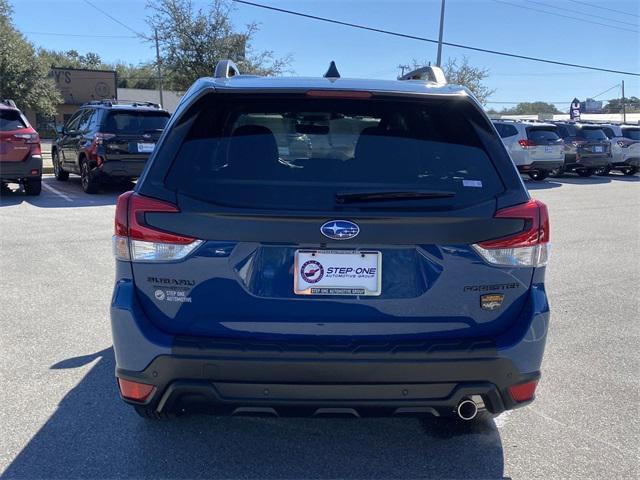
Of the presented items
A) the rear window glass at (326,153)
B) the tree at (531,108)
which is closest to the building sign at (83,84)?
the rear window glass at (326,153)

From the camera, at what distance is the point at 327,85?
2938mm

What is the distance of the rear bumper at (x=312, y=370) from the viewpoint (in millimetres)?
2582

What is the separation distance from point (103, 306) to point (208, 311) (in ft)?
10.7

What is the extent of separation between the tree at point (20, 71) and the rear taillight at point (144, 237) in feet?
112

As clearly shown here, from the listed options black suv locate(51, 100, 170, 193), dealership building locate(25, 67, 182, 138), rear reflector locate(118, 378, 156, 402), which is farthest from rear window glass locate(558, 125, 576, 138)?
dealership building locate(25, 67, 182, 138)

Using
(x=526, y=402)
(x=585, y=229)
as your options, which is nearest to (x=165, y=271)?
(x=526, y=402)

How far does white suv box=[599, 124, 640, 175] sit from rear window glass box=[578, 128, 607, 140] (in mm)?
1061

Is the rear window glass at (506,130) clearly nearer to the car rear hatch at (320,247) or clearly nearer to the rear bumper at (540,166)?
the rear bumper at (540,166)

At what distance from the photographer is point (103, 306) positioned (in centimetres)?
555

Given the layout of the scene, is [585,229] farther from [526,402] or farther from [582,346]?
[526,402]

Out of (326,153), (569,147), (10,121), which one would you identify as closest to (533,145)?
(569,147)

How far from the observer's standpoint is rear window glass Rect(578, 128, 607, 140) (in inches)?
854

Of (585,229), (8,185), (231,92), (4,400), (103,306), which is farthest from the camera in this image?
(8,185)

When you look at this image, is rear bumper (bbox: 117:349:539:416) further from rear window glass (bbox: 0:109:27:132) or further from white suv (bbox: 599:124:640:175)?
white suv (bbox: 599:124:640:175)
